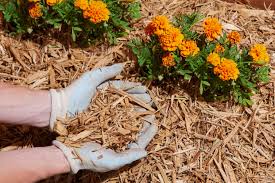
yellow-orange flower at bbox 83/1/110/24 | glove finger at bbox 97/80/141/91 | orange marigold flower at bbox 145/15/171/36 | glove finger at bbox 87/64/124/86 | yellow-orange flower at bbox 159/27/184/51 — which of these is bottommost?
glove finger at bbox 97/80/141/91

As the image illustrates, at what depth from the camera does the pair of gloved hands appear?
197 cm

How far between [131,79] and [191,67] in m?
0.31

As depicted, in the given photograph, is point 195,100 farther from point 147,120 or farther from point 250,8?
point 250,8

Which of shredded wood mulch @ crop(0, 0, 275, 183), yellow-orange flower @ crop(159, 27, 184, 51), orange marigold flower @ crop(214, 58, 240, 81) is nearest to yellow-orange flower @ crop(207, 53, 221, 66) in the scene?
orange marigold flower @ crop(214, 58, 240, 81)

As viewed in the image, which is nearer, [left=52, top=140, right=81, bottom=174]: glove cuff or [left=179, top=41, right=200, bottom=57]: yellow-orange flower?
[left=52, top=140, right=81, bottom=174]: glove cuff

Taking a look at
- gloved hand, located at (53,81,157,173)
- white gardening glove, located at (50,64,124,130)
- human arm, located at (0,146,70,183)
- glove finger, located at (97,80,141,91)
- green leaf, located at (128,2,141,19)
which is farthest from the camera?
green leaf, located at (128,2,141,19)

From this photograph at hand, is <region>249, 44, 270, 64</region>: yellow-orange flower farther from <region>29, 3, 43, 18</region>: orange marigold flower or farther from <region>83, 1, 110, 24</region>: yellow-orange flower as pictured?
<region>29, 3, 43, 18</region>: orange marigold flower

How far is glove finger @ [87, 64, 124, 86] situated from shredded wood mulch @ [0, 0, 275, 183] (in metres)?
0.07

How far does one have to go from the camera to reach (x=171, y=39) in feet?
6.67

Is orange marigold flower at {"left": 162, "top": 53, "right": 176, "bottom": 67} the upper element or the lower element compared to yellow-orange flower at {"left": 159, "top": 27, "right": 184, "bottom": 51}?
lower

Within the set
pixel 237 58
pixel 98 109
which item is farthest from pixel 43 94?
pixel 237 58

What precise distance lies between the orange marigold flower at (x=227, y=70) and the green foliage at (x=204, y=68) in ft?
0.25

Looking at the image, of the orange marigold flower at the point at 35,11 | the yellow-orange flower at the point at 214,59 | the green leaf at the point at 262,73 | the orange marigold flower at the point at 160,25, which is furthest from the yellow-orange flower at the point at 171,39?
the orange marigold flower at the point at 35,11

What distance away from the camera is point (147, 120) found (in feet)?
7.07
